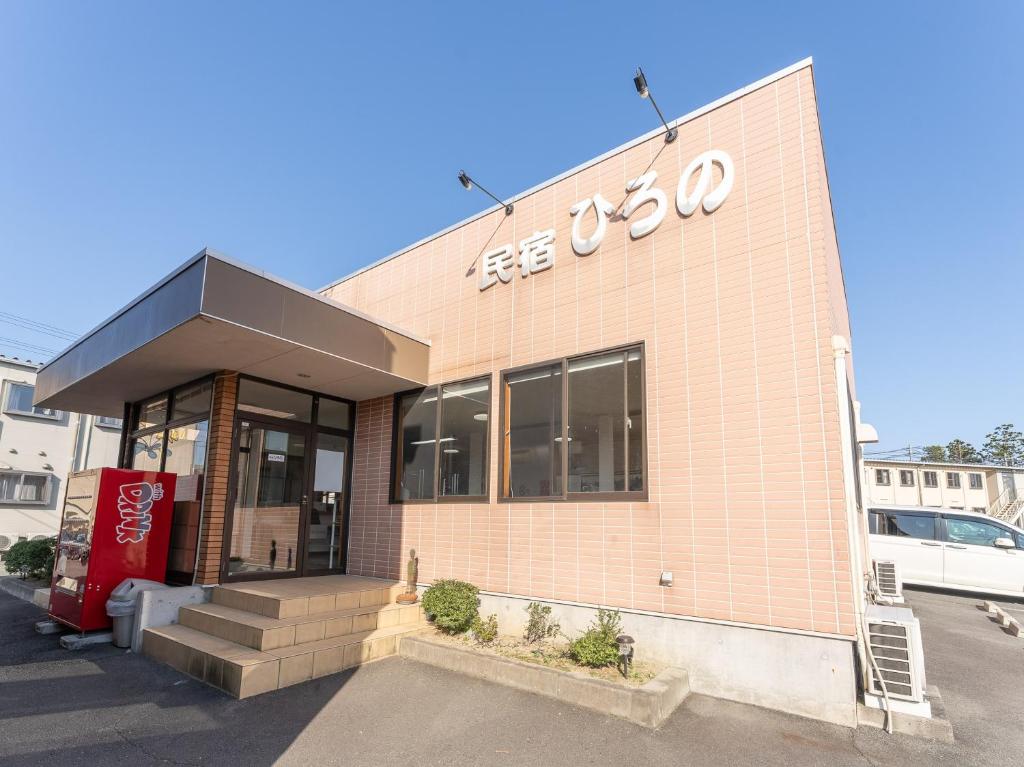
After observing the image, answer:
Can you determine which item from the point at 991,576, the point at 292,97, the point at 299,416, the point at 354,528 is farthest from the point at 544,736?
the point at 292,97

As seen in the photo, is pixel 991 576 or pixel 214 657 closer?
pixel 214 657

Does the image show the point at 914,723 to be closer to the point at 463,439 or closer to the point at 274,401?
the point at 463,439

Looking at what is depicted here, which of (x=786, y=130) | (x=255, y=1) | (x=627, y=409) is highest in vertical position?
(x=255, y=1)

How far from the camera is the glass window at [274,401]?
780 cm

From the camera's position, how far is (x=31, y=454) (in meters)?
17.5

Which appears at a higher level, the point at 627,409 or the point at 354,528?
the point at 627,409

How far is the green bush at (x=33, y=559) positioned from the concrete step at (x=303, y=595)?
20.6ft

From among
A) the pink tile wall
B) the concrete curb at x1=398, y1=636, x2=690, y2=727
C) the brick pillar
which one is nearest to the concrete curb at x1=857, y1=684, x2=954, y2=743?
the pink tile wall

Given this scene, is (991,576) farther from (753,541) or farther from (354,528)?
(354,528)

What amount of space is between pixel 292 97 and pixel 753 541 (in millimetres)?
11152

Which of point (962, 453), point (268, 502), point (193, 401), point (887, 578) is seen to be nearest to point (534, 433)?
point (268, 502)

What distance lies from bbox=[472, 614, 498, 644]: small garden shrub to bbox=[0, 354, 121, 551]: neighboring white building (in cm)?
1696

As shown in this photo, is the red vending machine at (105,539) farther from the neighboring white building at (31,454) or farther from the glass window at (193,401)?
the neighboring white building at (31,454)

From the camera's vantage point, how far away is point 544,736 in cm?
417
